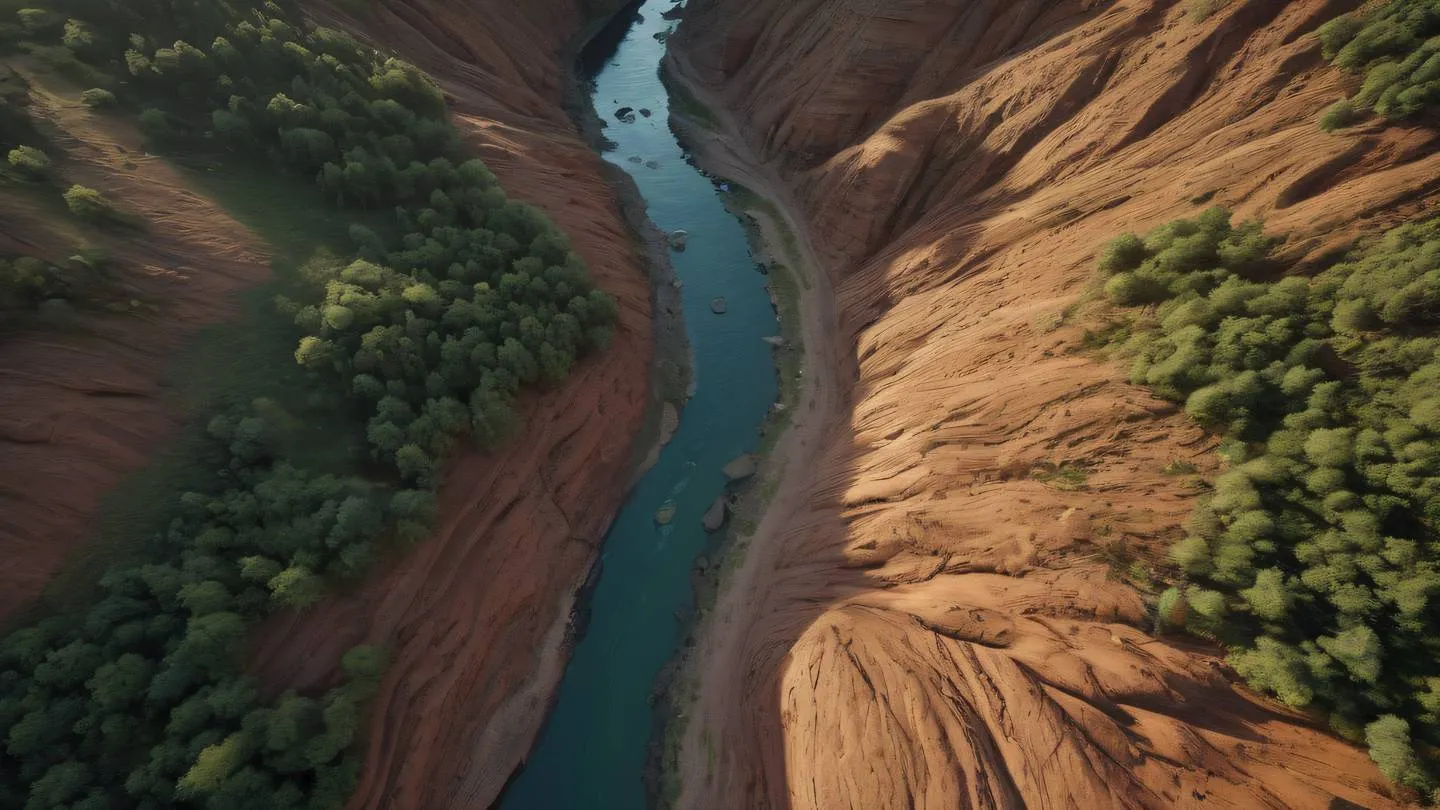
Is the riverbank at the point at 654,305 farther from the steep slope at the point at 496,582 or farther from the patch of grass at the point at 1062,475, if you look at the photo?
the patch of grass at the point at 1062,475

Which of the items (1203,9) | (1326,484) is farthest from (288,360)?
(1203,9)

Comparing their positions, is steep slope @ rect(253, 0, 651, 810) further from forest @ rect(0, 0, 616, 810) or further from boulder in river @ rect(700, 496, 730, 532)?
boulder in river @ rect(700, 496, 730, 532)

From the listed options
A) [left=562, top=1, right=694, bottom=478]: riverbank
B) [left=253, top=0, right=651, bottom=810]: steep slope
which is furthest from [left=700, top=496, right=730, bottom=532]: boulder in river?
[left=253, top=0, right=651, bottom=810]: steep slope

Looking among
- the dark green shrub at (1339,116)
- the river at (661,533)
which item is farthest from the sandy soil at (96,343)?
the dark green shrub at (1339,116)

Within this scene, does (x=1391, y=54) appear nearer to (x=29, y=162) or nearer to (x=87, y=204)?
(x=87, y=204)

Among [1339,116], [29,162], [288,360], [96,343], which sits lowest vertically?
[1339,116]
